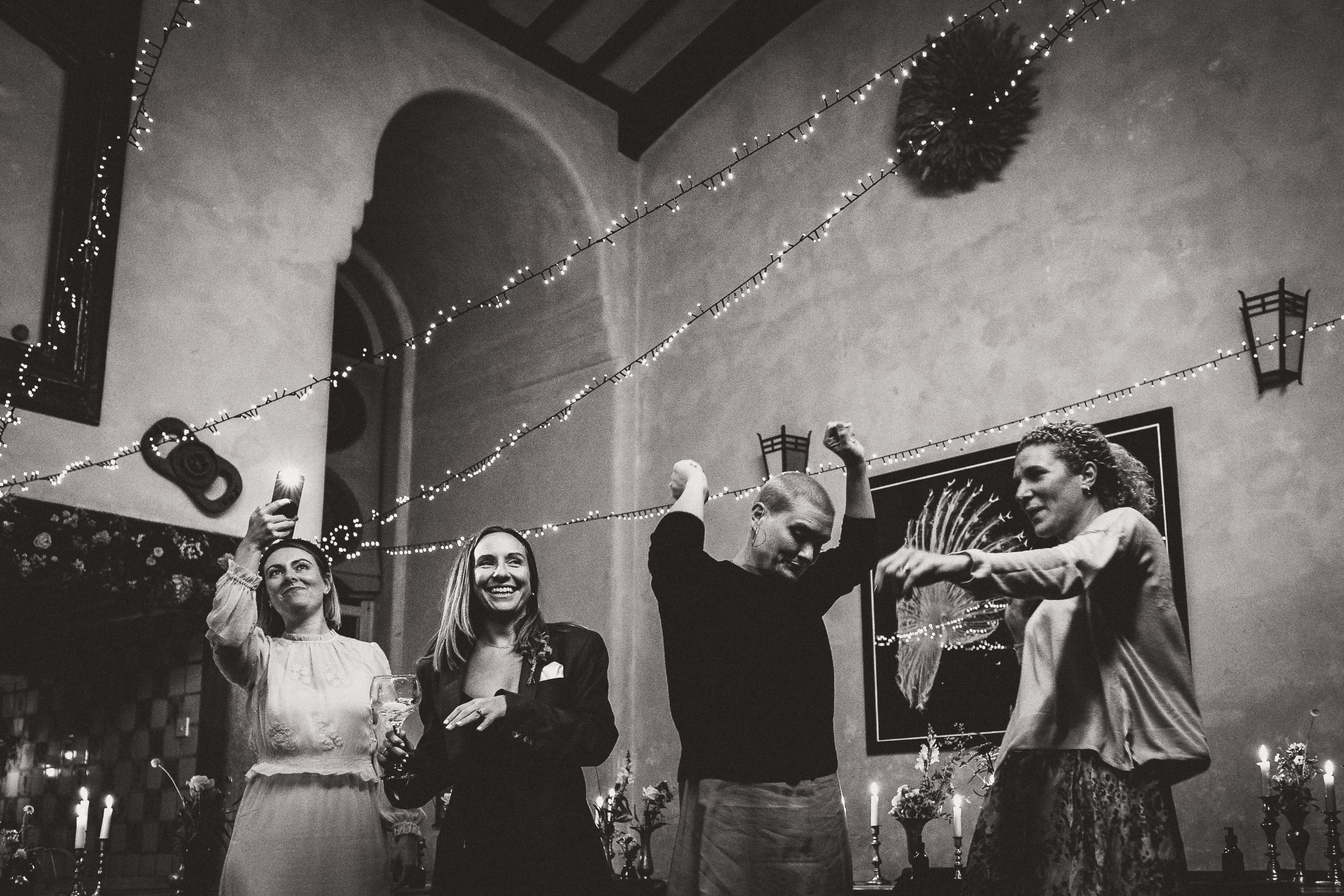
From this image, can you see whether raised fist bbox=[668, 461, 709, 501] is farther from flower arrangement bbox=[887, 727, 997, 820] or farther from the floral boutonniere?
flower arrangement bbox=[887, 727, 997, 820]

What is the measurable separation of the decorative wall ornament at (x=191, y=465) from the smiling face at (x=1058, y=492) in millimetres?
4392

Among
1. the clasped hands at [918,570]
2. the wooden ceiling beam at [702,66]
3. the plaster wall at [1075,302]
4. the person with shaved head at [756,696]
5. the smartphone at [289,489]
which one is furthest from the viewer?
the wooden ceiling beam at [702,66]

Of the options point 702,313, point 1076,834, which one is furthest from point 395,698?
point 702,313

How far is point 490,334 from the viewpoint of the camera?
27.6ft

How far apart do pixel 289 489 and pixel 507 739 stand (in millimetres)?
749

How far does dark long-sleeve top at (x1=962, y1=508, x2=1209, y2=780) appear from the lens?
1.84 metres

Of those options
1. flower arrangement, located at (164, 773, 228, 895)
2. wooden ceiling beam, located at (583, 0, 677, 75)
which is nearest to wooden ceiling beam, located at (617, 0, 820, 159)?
wooden ceiling beam, located at (583, 0, 677, 75)

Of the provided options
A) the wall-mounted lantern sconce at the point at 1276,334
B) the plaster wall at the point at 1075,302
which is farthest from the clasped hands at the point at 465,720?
the wall-mounted lantern sconce at the point at 1276,334

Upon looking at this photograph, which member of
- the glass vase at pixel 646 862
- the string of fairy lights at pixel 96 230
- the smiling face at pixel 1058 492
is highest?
the string of fairy lights at pixel 96 230

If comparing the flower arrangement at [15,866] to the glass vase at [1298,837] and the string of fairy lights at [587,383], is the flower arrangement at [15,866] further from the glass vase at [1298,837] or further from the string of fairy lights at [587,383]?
the glass vase at [1298,837]

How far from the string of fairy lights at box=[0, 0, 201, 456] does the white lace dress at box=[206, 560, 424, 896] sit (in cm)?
258

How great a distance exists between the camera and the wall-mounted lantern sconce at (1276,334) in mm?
4891

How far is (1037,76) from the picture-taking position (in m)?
6.00

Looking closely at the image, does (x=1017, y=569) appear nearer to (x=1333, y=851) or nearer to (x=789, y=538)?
(x=789, y=538)
